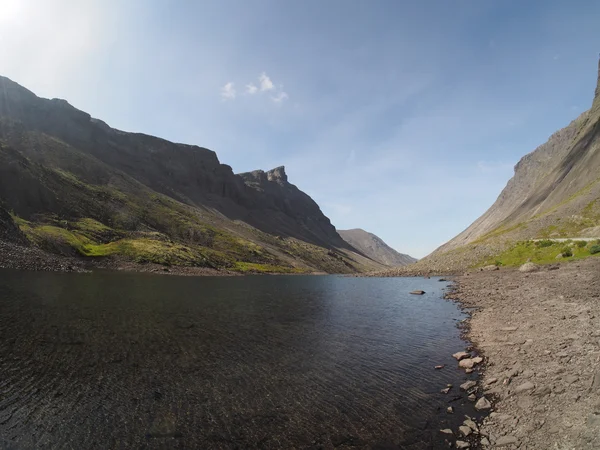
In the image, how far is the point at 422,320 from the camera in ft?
127

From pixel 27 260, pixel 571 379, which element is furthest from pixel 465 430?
pixel 27 260

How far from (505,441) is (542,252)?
74873mm

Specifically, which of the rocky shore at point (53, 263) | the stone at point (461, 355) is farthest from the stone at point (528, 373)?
the rocky shore at point (53, 263)

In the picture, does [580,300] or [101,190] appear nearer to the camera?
[580,300]

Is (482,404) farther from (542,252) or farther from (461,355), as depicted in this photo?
(542,252)

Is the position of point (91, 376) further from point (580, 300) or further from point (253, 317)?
point (580, 300)

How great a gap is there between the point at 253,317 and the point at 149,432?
26742 mm

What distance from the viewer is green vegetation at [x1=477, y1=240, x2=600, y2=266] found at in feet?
198

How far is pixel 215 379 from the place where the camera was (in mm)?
20562

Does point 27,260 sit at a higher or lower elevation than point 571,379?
higher

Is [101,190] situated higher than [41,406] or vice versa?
[101,190]

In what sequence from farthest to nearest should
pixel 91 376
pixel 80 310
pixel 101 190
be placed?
1. pixel 101 190
2. pixel 80 310
3. pixel 91 376

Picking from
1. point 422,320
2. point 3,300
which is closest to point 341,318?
point 422,320

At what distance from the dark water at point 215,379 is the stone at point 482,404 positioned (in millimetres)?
1107
